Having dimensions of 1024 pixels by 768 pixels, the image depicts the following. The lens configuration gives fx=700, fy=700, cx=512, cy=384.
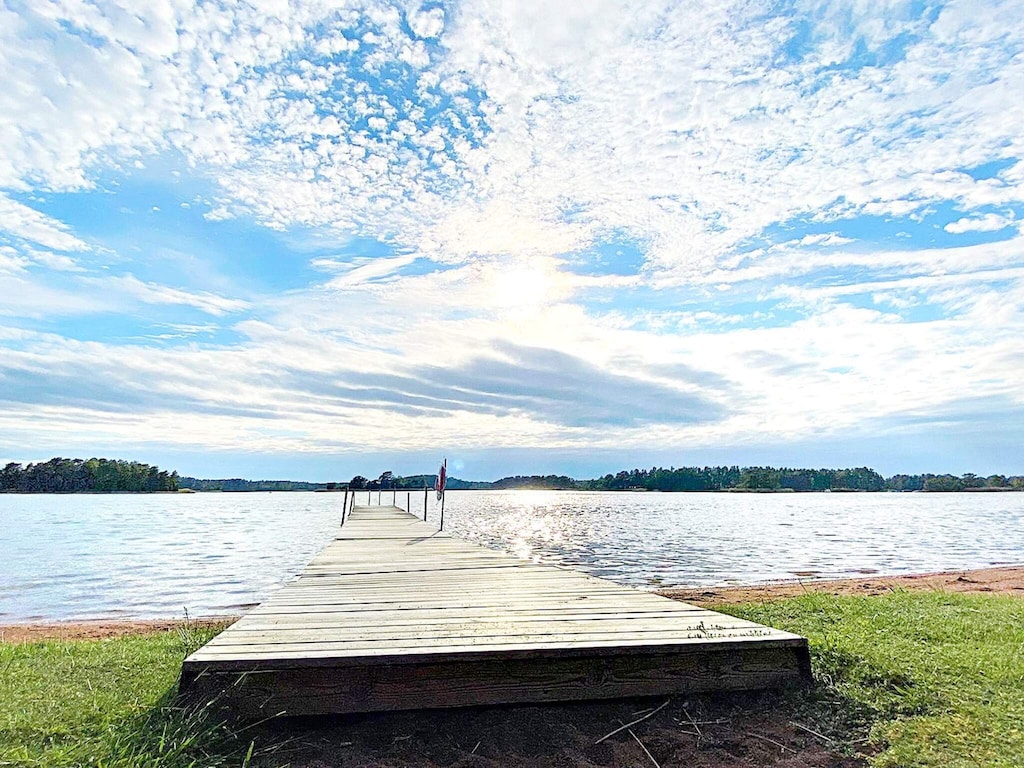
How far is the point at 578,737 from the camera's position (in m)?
3.33

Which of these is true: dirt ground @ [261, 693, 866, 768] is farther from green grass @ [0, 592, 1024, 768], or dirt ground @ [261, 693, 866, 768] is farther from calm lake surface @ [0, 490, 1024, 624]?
calm lake surface @ [0, 490, 1024, 624]

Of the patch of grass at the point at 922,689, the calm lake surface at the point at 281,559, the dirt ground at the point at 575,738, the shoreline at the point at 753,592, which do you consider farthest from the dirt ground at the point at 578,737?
the calm lake surface at the point at 281,559

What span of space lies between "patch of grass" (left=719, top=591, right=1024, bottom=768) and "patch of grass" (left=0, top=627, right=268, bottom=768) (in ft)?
9.39

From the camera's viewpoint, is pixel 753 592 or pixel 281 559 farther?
pixel 281 559

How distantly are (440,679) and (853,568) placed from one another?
663 inches

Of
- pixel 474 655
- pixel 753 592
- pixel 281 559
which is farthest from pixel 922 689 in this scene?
pixel 281 559

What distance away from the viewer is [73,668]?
15.0 feet

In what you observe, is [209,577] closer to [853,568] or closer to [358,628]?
[358,628]

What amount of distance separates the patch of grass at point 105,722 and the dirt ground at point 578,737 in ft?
0.87

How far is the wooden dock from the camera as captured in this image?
3.30 metres

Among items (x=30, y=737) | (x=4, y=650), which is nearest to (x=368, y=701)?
(x=30, y=737)

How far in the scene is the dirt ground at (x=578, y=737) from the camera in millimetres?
3096

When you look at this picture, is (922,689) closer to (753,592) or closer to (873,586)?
(753,592)

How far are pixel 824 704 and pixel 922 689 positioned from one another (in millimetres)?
580
